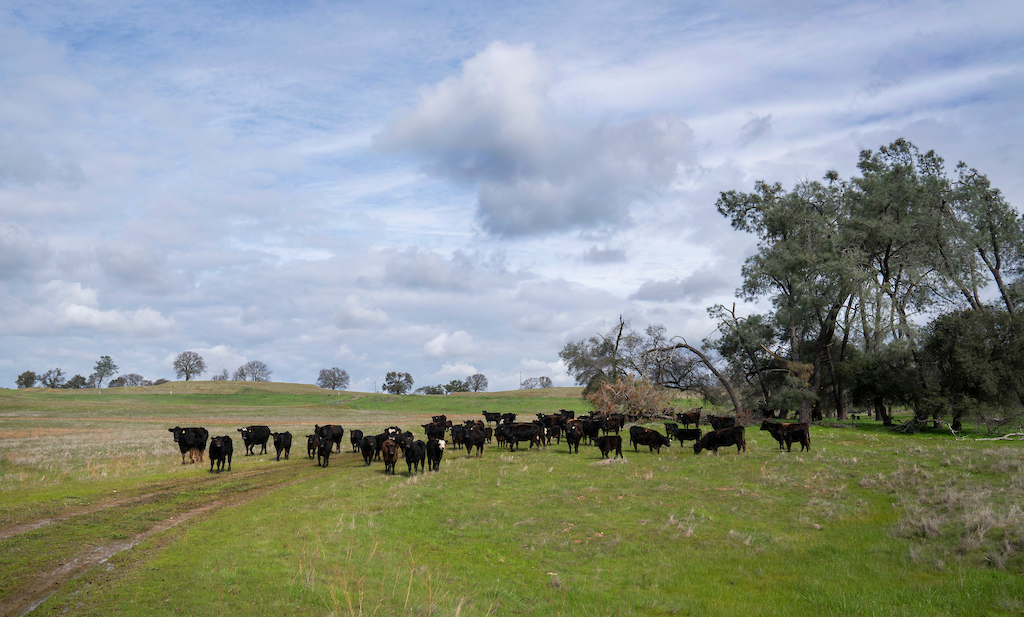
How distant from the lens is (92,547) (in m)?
11.7

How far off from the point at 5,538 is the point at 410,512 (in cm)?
902

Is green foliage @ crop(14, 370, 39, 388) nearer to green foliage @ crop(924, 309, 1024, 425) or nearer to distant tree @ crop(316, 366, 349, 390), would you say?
distant tree @ crop(316, 366, 349, 390)

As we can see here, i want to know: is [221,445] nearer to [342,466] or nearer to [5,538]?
[342,466]

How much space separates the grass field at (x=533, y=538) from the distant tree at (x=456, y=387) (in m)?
147

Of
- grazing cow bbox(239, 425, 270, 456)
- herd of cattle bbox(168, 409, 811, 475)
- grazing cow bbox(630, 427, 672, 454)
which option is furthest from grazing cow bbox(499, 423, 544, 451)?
grazing cow bbox(239, 425, 270, 456)

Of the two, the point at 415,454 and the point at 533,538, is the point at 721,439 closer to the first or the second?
the point at 415,454

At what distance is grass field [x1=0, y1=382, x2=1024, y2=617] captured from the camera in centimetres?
882

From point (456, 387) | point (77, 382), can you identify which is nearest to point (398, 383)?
point (456, 387)

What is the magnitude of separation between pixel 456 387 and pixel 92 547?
16064 cm

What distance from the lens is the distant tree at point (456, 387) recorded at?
555 ft

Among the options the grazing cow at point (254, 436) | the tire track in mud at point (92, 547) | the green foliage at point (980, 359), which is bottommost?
the tire track in mud at point (92, 547)

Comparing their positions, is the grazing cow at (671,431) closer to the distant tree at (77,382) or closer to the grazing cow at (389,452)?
the grazing cow at (389,452)

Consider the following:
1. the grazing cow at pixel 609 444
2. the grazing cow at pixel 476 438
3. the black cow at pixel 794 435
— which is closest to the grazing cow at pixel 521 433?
the grazing cow at pixel 476 438

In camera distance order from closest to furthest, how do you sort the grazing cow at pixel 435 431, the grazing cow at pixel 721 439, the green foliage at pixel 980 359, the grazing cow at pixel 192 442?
the grazing cow at pixel 721 439, the grazing cow at pixel 192 442, the grazing cow at pixel 435 431, the green foliage at pixel 980 359
